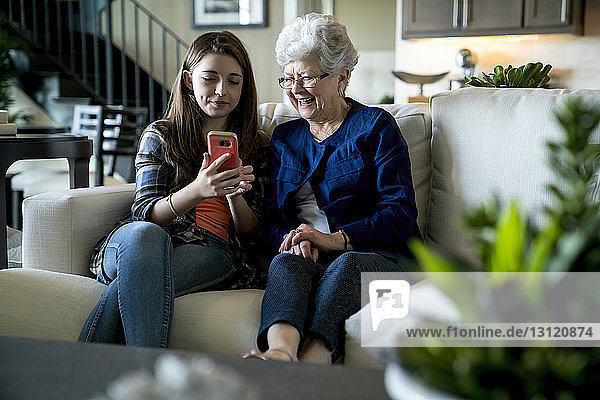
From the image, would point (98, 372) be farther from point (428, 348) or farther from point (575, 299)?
point (575, 299)

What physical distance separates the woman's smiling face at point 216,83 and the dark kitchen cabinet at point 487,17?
3429 mm

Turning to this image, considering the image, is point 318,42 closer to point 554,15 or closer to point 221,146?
point 221,146

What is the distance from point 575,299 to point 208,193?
131cm

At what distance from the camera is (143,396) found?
55 cm

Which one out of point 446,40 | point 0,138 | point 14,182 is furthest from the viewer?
point 446,40

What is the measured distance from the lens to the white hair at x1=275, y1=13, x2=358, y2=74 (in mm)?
1982

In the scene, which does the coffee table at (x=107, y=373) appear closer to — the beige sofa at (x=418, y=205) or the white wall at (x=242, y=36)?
the beige sofa at (x=418, y=205)

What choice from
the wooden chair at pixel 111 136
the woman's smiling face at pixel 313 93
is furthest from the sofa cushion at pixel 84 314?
the wooden chair at pixel 111 136

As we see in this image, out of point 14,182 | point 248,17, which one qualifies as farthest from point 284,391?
point 248,17

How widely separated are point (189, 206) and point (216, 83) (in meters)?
0.39

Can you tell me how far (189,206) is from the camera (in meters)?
1.89

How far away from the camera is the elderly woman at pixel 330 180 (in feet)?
5.72

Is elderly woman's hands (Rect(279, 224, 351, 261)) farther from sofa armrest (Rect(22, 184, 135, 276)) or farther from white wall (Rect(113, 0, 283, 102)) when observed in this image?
white wall (Rect(113, 0, 283, 102))

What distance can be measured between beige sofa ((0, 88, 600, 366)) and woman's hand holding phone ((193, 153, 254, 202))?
0.86ft
